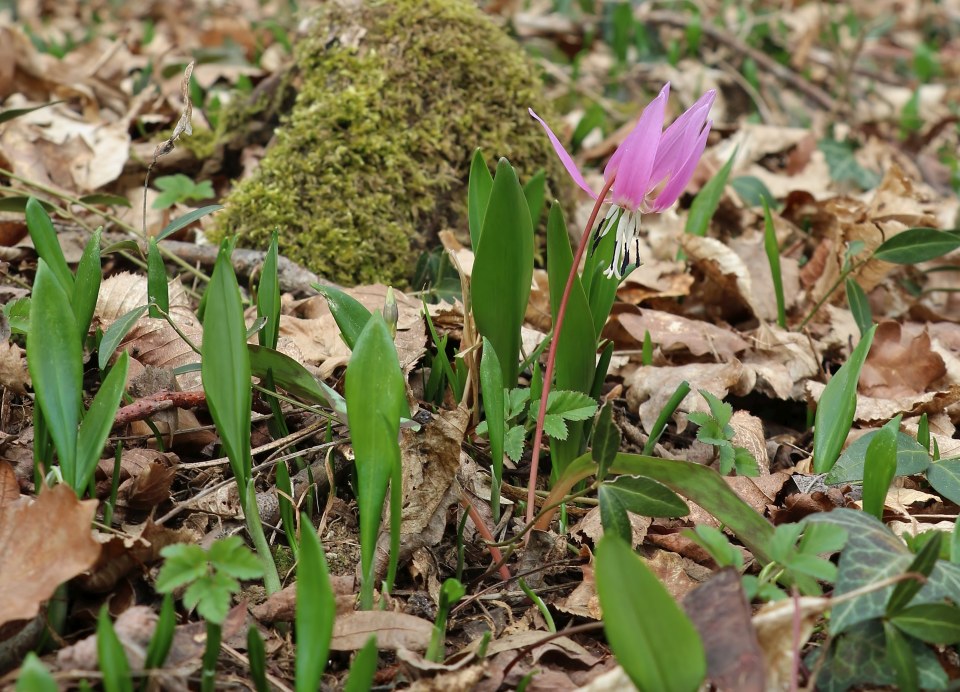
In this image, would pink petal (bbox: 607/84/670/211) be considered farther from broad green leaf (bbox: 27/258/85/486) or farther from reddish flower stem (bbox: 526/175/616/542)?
broad green leaf (bbox: 27/258/85/486)

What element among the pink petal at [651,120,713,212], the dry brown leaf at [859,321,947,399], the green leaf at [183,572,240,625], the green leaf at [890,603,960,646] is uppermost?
the pink petal at [651,120,713,212]

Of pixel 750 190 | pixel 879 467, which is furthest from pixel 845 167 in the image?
pixel 879 467

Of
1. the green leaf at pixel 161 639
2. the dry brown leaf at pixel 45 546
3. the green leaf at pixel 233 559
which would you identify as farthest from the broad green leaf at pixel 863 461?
the dry brown leaf at pixel 45 546

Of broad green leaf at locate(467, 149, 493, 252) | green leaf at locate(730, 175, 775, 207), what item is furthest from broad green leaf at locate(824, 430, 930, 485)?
green leaf at locate(730, 175, 775, 207)

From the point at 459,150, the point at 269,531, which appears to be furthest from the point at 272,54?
the point at 269,531

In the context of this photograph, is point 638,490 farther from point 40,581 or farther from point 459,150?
point 459,150

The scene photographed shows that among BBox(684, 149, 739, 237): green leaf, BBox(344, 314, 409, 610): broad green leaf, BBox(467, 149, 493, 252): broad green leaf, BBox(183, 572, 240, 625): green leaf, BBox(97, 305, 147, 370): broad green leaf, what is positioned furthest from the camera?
BBox(684, 149, 739, 237): green leaf

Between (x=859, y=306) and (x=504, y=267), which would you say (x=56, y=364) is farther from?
(x=859, y=306)
